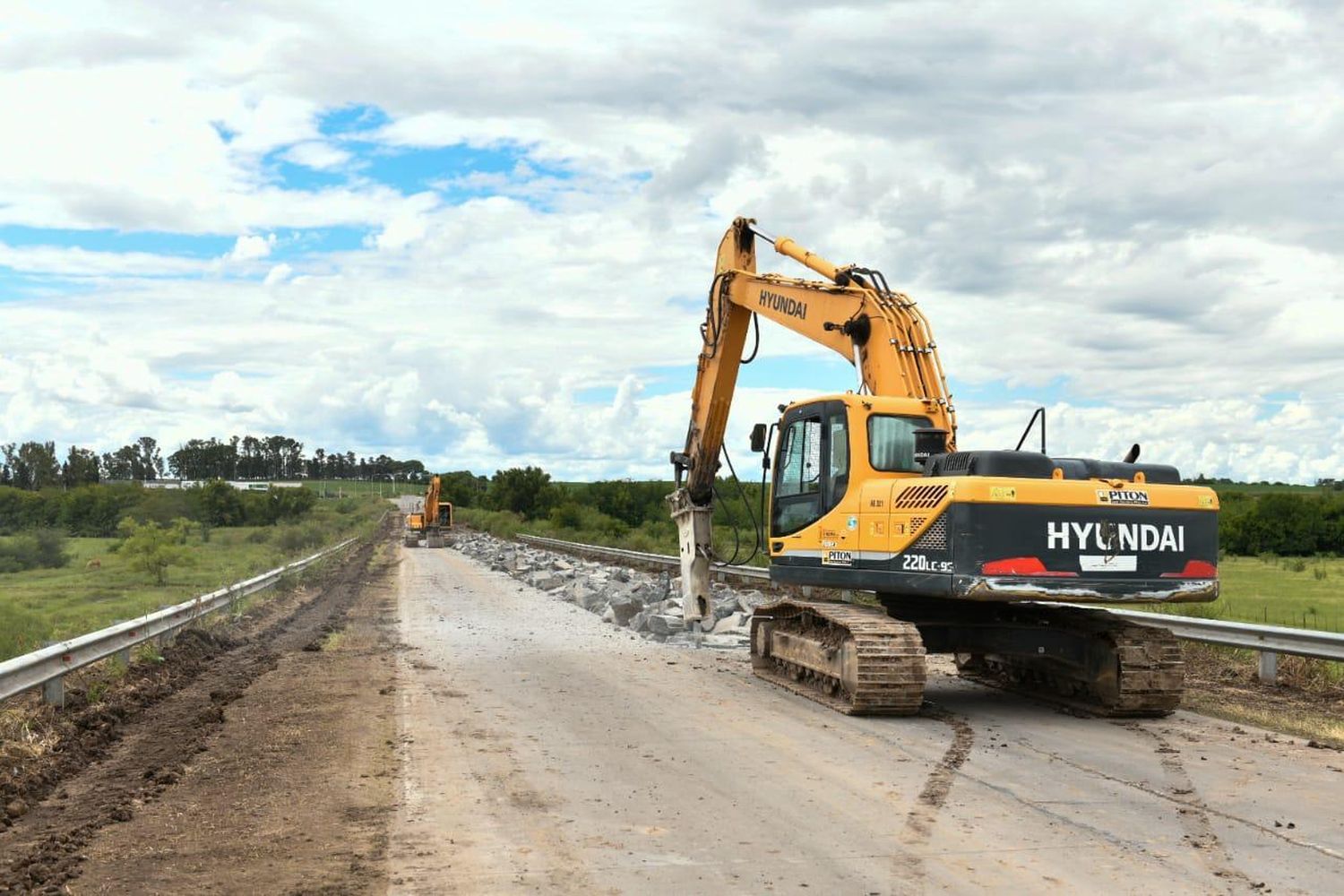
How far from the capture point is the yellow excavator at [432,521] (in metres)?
65.1

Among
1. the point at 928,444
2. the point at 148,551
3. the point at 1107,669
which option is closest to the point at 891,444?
the point at 928,444

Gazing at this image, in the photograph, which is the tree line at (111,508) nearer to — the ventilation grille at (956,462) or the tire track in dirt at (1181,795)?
the ventilation grille at (956,462)

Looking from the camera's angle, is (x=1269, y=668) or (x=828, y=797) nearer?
(x=828, y=797)

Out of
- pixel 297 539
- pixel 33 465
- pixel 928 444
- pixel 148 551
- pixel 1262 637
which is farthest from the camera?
pixel 33 465

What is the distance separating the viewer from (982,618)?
41.0ft

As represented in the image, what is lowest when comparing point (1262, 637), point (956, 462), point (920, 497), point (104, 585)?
point (104, 585)

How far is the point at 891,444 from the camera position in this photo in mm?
12281

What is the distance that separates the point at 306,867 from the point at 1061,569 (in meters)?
6.97

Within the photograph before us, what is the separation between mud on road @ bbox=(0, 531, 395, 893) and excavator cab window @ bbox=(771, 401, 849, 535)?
15.0 ft

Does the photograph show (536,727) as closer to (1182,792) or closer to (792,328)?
(1182,792)

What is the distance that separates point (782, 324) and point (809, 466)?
288cm

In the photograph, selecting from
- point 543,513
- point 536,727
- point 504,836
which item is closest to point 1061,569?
point 536,727

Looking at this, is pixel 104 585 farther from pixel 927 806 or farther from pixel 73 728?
pixel 927 806

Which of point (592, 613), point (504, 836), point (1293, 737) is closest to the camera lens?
point (504, 836)
